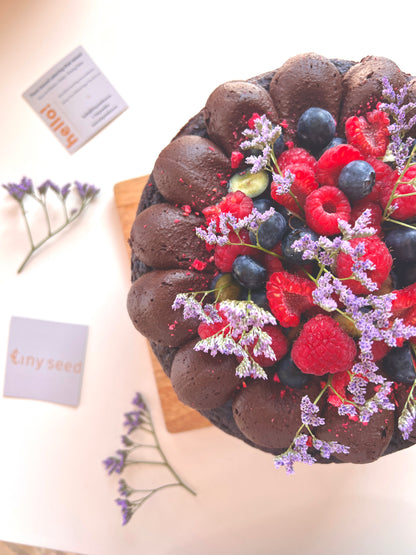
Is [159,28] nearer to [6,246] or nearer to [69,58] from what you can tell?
[69,58]

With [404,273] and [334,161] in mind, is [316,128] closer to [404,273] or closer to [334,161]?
[334,161]

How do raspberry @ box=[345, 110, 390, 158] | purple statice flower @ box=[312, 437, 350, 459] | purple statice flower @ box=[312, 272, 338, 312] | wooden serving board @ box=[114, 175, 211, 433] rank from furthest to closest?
wooden serving board @ box=[114, 175, 211, 433], raspberry @ box=[345, 110, 390, 158], purple statice flower @ box=[312, 437, 350, 459], purple statice flower @ box=[312, 272, 338, 312]

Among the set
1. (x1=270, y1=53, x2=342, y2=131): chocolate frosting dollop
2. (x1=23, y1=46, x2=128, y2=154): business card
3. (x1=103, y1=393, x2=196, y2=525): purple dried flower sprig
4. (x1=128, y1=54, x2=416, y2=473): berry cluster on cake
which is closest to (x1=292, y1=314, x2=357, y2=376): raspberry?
(x1=128, y1=54, x2=416, y2=473): berry cluster on cake

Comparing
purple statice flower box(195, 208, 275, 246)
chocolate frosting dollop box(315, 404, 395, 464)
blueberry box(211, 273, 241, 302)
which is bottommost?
chocolate frosting dollop box(315, 404, 395, 464)

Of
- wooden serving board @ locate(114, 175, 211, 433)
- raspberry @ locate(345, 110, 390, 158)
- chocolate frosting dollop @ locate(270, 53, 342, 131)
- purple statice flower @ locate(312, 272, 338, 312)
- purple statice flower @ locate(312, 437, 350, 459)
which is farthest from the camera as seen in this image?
wooden serving board @ locate(114, 175, 211, 433)

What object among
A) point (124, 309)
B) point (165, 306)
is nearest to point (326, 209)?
point (165, 306)

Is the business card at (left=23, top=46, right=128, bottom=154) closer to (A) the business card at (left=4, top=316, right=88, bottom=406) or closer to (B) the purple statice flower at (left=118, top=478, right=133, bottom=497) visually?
(A) the business card at (left=4, top=316, right=88, bottom=406)

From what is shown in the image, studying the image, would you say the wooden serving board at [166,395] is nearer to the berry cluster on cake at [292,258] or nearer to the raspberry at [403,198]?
the berry cluster on cake at [292,258]
